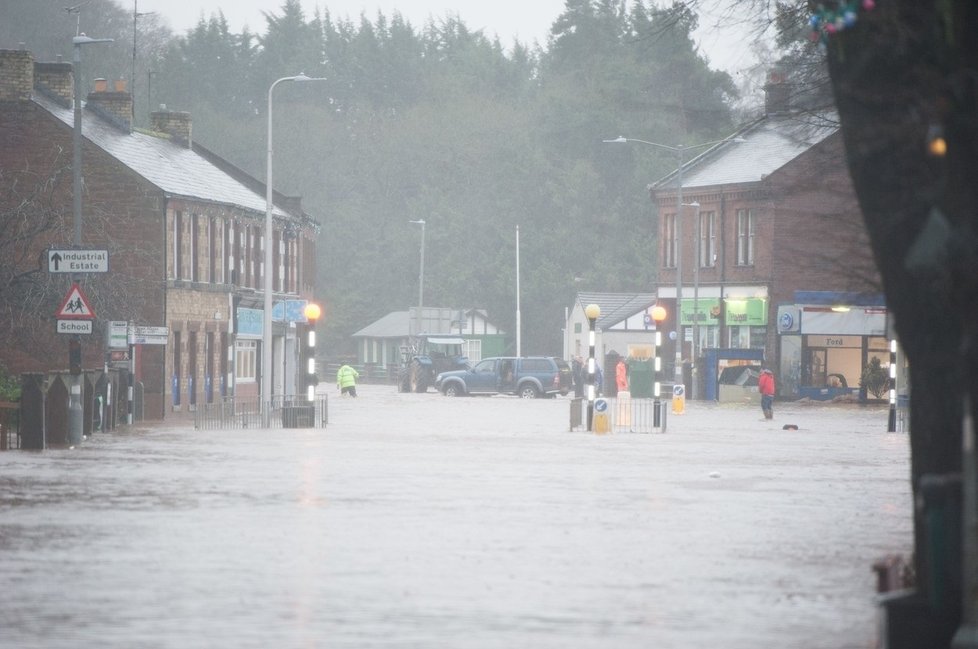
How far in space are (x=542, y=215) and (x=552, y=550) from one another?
9489 cm

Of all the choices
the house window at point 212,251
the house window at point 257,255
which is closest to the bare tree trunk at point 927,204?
the house window at point 212,251

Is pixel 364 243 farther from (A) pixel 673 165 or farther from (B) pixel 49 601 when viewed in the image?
(B) pixel 49 601

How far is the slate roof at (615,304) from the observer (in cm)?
9106

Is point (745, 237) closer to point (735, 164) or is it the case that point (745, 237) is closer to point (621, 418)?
point (735, 164)

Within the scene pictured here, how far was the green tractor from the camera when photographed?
8559cm

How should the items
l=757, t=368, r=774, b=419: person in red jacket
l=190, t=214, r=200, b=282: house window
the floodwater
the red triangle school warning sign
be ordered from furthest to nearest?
l=190, t=214, r=200, b=282: house window, l=757, t=368, r=774, b=419: person in red jacket, the red triangle school warning sign, the floodwater

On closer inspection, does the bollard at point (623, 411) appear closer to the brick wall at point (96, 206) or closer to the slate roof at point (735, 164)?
the brick wall at point (96, 206)

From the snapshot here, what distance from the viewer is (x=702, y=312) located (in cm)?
7681

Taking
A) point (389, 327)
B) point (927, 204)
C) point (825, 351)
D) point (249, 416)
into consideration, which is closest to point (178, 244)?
point (249, 416)

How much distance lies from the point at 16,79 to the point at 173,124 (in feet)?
38.3

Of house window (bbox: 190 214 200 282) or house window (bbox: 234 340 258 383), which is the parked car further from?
house window (bbox: 190 214 200 282)

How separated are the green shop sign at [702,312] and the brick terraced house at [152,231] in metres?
19.0

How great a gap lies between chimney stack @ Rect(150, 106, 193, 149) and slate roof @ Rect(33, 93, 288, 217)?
23.0 inches

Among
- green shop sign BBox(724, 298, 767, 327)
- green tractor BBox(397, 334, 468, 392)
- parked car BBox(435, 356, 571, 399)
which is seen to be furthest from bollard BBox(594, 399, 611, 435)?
green tractor BBox(397, 334, 468, 392)
